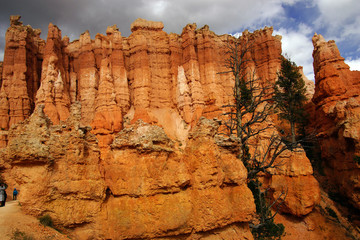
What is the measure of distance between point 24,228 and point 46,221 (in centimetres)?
40

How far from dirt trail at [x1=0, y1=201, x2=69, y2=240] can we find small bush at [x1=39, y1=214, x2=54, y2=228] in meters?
0.07

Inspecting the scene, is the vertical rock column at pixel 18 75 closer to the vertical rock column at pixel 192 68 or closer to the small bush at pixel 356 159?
the vertical rock column at pixel 192 68

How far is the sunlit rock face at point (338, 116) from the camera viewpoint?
49.8 feet

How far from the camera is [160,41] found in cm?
3631

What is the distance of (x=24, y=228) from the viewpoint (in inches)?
180

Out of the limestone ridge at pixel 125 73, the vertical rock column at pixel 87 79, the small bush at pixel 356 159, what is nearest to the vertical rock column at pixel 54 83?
the limestone ridge at pixel 125 73

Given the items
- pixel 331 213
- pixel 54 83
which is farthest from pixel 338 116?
pixel 54 83

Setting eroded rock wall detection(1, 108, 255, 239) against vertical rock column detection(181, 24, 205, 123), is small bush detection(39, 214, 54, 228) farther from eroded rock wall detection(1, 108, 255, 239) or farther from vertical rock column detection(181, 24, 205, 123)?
vertical rock column detection(181, 24, 205, 123)

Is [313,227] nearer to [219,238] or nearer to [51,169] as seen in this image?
[219,238]

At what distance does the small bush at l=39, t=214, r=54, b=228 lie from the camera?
4832mm

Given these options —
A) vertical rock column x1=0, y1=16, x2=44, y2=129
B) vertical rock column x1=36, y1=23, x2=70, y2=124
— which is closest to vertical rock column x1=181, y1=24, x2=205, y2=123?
vertical rock column x1=36, y1=23, x2=70, y2=124

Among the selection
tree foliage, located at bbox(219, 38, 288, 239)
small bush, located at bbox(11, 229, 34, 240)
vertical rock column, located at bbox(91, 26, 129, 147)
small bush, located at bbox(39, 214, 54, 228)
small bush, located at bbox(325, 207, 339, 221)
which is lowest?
small bush, located at bbox(325, 207, 339, 221)

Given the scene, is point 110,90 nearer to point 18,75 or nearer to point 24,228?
point 18,75

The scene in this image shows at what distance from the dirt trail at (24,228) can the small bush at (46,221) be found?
→ 2.7 inches
